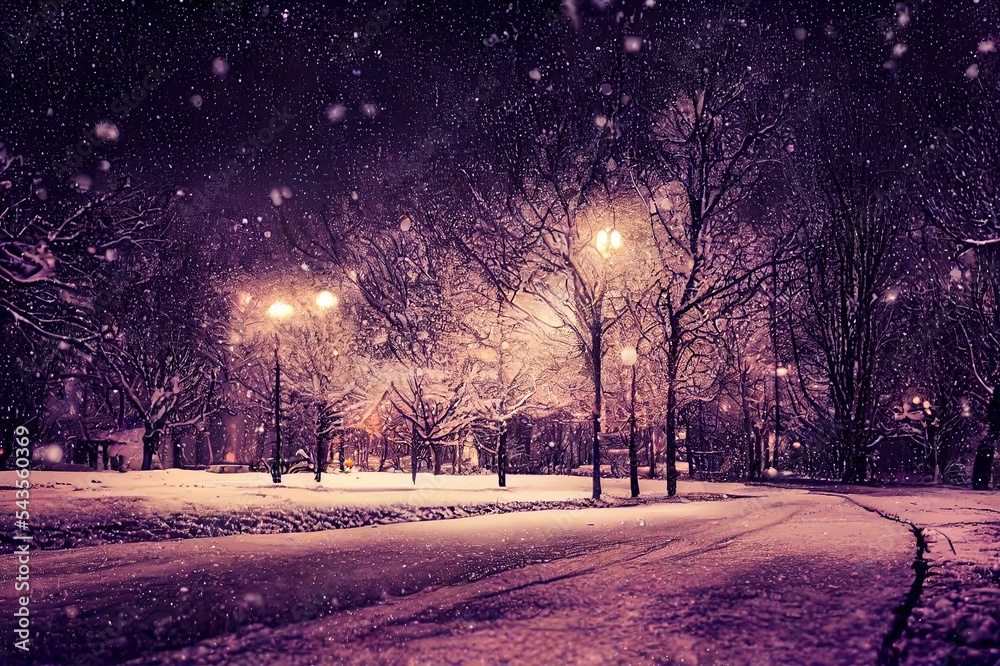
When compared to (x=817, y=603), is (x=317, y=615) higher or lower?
lower

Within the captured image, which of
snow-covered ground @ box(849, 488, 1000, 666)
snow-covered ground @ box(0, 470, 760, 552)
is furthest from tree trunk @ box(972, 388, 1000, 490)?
snow-covered ground @ box(849, 488, 1000, 666)

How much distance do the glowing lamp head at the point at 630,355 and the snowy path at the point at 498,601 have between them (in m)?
14.6

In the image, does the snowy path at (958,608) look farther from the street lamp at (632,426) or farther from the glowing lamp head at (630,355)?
the glowing lamp head at (630,355)

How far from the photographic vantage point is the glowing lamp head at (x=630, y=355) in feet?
79.0

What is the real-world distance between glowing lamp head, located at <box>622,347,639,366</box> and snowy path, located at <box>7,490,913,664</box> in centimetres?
1462

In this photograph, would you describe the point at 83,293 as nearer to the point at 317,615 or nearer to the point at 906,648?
the point at 317,615

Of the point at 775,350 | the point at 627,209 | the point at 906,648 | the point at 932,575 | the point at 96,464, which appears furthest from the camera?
the point at 96,464

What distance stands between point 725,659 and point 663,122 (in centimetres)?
2108

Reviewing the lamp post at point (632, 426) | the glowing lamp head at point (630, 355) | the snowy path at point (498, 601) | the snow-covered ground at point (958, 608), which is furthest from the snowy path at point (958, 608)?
the glowing lamp head at point (630, 355)

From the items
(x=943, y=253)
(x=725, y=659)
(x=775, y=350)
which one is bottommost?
(x=725, y=659)

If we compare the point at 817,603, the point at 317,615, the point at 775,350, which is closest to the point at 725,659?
the point at 817,603

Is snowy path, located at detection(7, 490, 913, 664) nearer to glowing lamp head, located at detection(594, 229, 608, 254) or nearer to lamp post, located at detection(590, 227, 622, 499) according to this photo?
A: lamp post, located at detection(590, 227, 622, 499)

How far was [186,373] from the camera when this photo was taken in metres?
37.4

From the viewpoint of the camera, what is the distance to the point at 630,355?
24.4 meters
